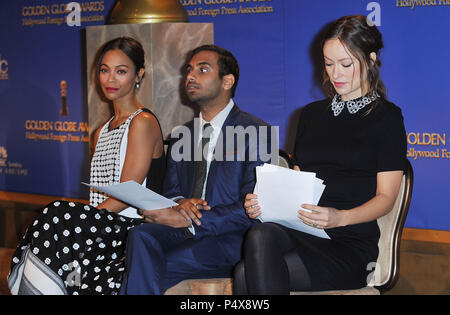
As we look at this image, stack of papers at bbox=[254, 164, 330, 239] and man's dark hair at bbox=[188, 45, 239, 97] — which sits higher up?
man's dark hair at bbox=[188, 45, 239, 97]

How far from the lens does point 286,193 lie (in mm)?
2236

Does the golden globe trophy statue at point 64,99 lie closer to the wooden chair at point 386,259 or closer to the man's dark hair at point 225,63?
the man's dark hair at point 225,63

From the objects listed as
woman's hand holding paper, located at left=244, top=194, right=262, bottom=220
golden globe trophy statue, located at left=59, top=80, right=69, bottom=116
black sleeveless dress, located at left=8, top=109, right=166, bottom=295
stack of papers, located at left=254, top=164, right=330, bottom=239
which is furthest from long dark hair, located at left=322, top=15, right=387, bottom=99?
golden globe trophy statue, located at left=59, top=80, right=69, bottom=116

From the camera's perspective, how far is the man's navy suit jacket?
8.59 feet

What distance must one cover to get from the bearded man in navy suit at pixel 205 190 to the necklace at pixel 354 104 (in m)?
0.36

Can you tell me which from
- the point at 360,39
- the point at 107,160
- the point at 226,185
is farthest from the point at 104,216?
the point at 360,39

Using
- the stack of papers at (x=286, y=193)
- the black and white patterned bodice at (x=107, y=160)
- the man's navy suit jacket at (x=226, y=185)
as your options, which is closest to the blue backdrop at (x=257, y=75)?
the man's navy suit jacket at (x=226, y=185)

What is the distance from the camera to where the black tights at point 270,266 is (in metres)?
2.19

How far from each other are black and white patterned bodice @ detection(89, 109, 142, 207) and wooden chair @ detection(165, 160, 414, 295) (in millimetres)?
738

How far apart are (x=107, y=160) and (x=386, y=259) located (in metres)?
1.46

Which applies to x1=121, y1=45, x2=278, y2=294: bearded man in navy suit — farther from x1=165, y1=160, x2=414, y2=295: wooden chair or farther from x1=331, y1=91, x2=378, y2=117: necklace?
x1=331, y1=91, x2=378, y2=117: necklace

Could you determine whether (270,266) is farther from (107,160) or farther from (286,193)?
(107,160)

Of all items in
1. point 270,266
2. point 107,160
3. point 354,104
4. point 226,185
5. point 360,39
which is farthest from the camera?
point 107,160

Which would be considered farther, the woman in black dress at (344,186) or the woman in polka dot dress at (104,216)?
the woman in polka dot dress at (104,216)
